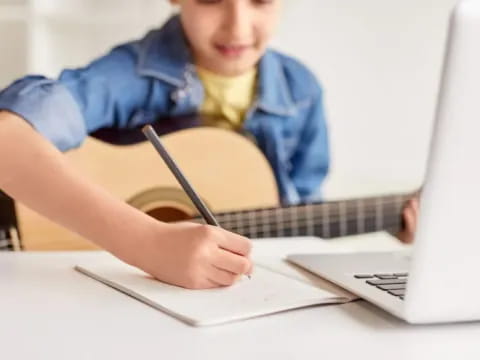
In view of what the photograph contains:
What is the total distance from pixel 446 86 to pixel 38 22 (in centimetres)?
83

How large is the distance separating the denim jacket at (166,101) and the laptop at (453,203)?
45 centimetres

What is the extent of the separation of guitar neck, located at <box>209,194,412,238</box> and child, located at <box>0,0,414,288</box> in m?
0.09

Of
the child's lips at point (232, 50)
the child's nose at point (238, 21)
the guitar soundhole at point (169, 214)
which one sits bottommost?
the guitar soundhole at point (169, 214)

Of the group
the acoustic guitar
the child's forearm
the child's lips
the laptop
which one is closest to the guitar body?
the acoustic guitar

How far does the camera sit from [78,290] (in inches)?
26.0

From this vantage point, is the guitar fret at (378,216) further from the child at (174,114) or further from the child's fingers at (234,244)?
the child's fingers at (234,244)

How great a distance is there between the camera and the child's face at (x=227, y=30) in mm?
1071

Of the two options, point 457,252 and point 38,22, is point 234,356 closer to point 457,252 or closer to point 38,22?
point 457,252

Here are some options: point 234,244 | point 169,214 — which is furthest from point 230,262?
point 169,214

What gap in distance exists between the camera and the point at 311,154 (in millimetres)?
1248

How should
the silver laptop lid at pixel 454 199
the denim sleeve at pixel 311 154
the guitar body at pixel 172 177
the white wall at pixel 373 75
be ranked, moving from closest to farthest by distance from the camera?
the silver laptop lid at pixel 454 199
the guitar body at pixel 172 177
the denim sleeve at pixel 311 154
the white wall at pixel 373 75

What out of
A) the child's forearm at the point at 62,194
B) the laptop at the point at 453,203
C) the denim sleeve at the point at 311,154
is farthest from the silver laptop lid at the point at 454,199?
the denim sleeve at the point at 311,154

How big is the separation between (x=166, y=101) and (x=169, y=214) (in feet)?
0.56

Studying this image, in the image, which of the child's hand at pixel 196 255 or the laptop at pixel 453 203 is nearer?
the laptop at pixel 453 203
